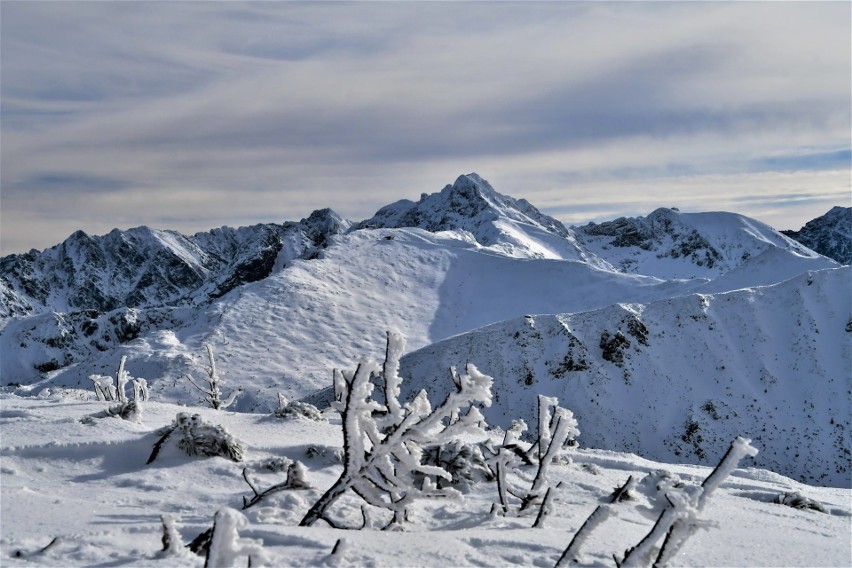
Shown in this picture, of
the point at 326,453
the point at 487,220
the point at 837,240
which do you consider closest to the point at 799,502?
the point at 326,453

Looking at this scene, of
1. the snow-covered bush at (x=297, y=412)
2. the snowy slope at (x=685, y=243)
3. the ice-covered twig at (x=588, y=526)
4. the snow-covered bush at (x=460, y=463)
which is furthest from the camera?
the snowy slope at (x=685, y=243)

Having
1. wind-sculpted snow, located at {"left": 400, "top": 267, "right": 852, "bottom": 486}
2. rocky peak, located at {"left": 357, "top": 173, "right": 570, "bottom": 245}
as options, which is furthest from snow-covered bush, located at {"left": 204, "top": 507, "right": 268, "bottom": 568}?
rocky peak, located at {"left": 357, "top": 173, "right": 570, "bottom": 245}

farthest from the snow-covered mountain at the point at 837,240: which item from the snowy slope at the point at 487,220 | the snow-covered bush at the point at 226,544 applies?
the snow-covered bush at the point at 226,544

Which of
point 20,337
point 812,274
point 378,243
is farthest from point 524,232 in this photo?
point 20,337

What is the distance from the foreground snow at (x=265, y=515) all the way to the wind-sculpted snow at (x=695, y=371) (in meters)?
21.8

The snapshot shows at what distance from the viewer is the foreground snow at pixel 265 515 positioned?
4215mm

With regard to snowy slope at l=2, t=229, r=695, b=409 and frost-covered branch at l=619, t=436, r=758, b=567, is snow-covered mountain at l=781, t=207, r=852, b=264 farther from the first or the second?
frost-covered branch at l=619, t=436, r=758, b=567

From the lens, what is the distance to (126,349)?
136ft

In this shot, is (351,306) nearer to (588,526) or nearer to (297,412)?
(297,412)

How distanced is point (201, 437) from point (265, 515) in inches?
86.8

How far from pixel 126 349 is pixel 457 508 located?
134 ft

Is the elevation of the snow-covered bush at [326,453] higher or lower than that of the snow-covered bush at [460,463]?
higher

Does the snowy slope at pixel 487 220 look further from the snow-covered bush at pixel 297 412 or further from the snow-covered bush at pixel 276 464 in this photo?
the snow-covered bush at pixel 276 464

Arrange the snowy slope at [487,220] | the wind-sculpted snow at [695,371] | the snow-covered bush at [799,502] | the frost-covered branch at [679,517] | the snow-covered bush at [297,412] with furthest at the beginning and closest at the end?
the snowy slope at [487,220], the wind-sculpted snow at [695,371], the snow-covered bush at [297,412], the snow-covered bush at [799,502], the frost-covered branch at [679,517]
